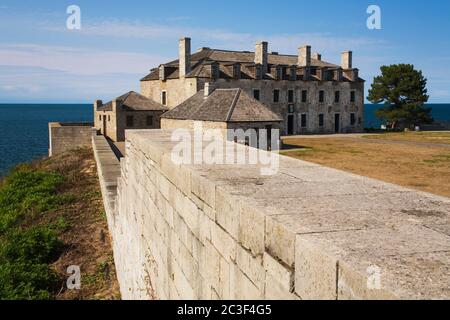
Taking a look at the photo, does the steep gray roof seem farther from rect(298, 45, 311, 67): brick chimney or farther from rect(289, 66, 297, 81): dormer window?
rect(298, 45, 311, 67): brick chimney

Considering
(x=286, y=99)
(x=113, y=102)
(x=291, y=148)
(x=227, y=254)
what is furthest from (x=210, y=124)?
(x=227, y=254)

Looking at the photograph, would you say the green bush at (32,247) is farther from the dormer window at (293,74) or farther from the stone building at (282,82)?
the dormer window at (293,74)

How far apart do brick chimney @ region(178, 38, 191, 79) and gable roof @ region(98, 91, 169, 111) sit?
354 centimetres

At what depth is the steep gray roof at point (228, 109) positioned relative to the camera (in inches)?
1124

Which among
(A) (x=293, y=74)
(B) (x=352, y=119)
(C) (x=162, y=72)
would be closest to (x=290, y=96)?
(A) (x=293, y=74)

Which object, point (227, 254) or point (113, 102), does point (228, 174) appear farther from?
point (113, 102)

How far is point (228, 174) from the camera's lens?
433 centimetres

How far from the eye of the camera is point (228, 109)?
28.8 metres

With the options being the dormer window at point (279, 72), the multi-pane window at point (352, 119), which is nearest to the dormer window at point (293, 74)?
the dormer window at point (279, 72)

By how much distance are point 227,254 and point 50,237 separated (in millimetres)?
10939

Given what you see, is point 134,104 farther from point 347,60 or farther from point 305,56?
point 347,60

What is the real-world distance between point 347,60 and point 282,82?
10064mm

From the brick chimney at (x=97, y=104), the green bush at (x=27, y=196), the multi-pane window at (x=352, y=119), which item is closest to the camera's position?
the green bush at (x=27, y=196)

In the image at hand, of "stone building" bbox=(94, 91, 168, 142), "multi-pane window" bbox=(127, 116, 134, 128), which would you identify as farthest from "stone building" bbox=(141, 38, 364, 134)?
"multi-pane window" bbox=(127, 116, 134, 128)
